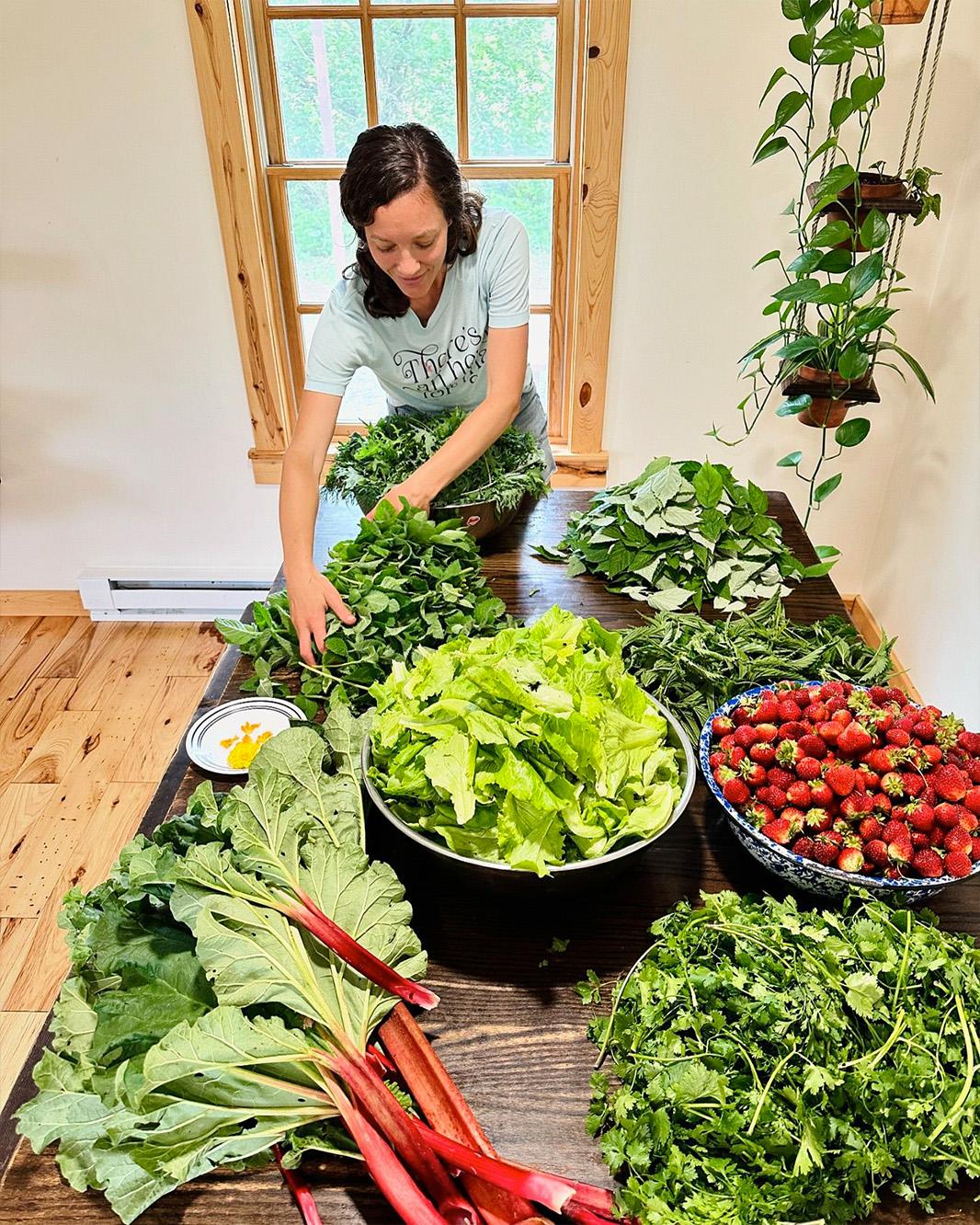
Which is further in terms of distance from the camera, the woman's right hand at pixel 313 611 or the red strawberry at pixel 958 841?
the woman's right hand at pixel 313 611

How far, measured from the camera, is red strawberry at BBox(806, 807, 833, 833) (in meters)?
0.98

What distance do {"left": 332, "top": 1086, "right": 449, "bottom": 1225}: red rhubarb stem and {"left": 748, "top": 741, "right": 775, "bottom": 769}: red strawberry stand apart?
0.59 meters

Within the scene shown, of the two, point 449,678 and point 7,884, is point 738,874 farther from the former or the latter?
point 7,884

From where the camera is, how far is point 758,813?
1.00m

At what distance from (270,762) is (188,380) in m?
2.34

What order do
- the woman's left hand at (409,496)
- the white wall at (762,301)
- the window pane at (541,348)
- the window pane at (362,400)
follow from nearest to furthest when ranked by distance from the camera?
the woman's left hand at (409,496), the white wall at (762,301), the window pane at (541,348), the window pane at (362,400)

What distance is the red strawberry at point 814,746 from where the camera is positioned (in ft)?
3.39

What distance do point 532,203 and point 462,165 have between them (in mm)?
260

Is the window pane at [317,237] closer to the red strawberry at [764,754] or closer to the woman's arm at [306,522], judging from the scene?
the woman's arm at [306,522]

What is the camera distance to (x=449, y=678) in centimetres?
108

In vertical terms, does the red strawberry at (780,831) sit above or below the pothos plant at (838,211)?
below

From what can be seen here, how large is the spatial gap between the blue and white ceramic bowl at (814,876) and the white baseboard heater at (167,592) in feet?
8.43


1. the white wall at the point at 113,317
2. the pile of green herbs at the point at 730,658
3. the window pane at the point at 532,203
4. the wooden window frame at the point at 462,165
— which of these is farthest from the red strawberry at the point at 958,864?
the white wall at the point at 113,317

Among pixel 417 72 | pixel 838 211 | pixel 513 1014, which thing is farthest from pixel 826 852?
pixel 417 72
